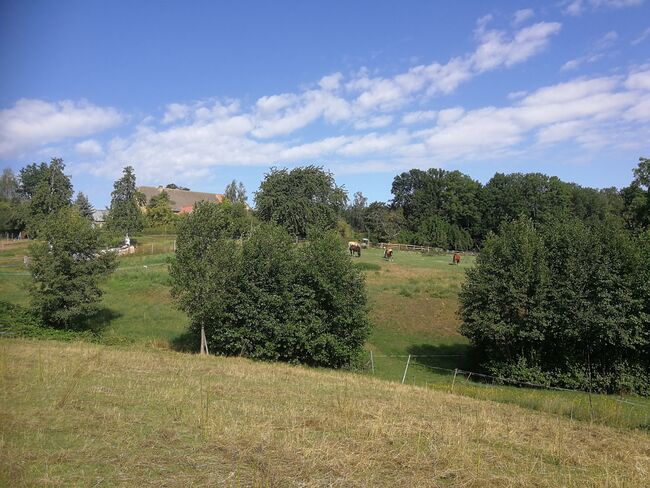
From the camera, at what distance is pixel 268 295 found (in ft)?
89.5

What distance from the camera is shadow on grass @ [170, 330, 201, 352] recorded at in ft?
95.6

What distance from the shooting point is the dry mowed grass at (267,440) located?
6.51 m

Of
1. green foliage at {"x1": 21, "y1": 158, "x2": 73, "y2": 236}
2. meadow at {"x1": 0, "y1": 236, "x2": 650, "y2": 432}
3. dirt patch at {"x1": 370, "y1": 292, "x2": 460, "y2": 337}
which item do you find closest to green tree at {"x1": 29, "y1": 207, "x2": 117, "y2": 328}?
meadow at {"x1": 0, "y1": 236, "x2": 650, "y2": 432}

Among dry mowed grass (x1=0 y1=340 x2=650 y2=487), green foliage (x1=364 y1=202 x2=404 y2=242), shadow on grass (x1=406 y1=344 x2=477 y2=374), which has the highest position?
green foliage (x1=364 y1=202 x2=404 y2=242)

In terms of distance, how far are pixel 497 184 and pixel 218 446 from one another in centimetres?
12876

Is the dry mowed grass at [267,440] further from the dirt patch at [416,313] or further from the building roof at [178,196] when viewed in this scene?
the building roof at [178,196]

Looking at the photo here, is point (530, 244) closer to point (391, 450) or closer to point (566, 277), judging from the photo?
point (566, 277)

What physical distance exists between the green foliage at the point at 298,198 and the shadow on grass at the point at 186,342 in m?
40.7

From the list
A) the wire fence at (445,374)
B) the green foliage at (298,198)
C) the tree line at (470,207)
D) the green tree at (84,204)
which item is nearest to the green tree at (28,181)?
the green tree at (84,204)

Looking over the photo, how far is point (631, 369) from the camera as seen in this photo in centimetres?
2645

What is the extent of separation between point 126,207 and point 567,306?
58858 mm

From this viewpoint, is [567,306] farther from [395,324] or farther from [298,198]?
[298,198]

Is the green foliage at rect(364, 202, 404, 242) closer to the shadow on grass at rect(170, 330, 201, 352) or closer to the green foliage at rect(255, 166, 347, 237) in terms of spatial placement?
the green foliage at rect(255, 166, 347, 237)

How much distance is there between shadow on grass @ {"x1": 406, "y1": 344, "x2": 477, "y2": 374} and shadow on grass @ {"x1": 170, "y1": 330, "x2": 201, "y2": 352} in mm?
13576
